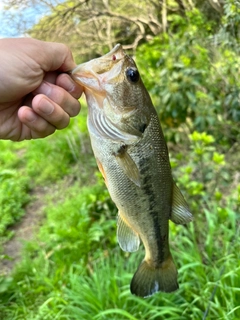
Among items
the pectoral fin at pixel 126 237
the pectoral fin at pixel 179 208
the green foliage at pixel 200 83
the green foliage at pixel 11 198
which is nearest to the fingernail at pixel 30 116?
the pectoral fin at pixel 126 237

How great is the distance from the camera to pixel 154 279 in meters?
1.88

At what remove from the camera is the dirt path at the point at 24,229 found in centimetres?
416

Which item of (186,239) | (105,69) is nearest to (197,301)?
(186,239)

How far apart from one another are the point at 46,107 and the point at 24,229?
359 cm

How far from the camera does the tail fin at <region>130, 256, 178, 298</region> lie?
186cm

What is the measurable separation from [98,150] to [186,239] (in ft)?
5.74

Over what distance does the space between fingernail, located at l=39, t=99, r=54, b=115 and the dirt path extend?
284 cm

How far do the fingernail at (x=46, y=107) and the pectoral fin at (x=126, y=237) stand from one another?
0.61m

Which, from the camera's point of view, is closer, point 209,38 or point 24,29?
point 209,38

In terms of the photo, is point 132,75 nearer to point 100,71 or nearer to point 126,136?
point 100,71

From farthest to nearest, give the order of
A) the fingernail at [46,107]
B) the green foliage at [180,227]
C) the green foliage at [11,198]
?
the green foliage at [11,198], the green foliage at [180,227], the fingernail at [46,107]

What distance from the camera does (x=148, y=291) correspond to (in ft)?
6.15

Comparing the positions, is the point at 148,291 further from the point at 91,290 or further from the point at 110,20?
the point at 110,20

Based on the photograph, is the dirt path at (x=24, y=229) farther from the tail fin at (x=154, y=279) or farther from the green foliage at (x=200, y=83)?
the tail fin at (x=154, y=279)
